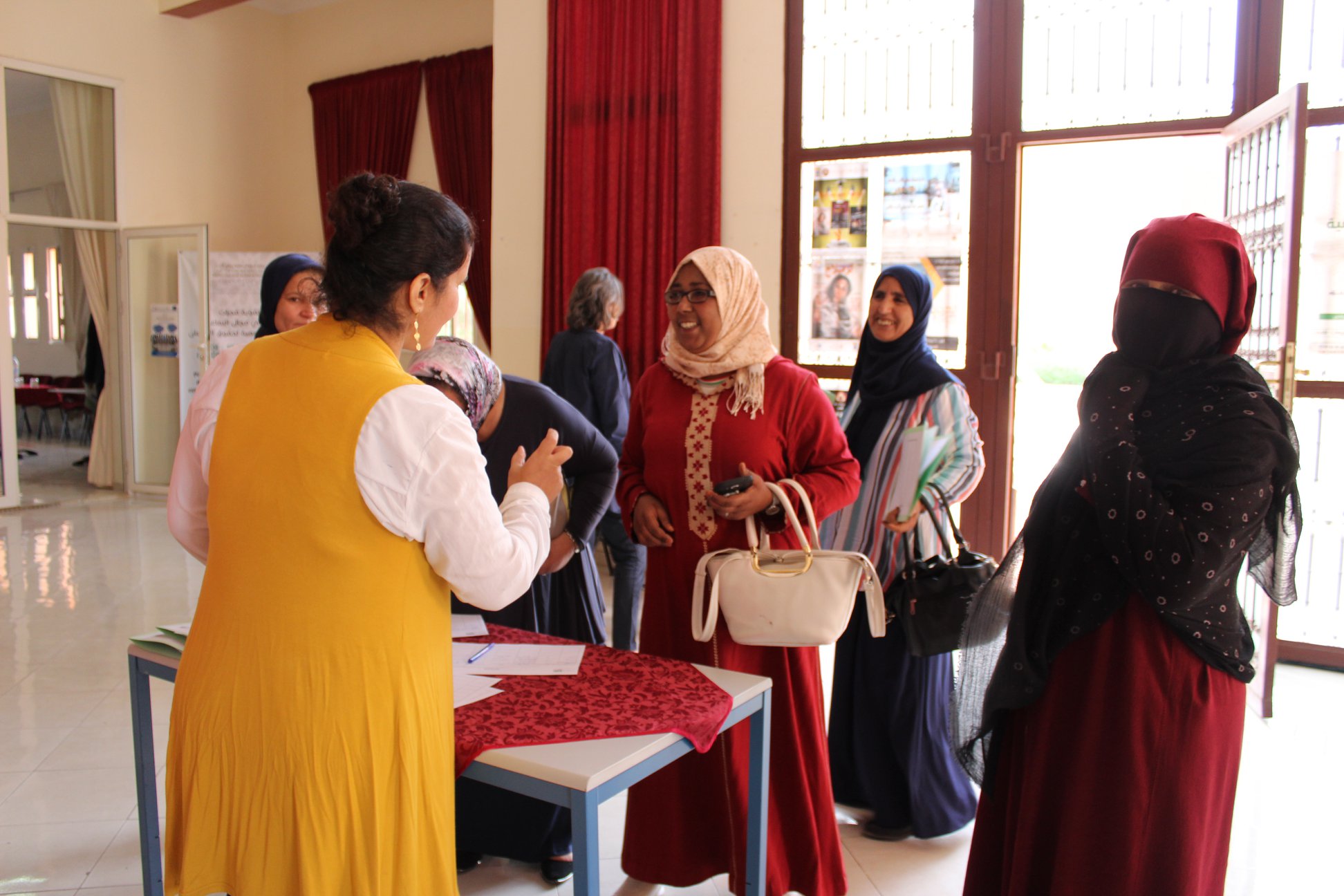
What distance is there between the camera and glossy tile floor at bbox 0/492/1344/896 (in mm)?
2361

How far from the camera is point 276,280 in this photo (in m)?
2.54

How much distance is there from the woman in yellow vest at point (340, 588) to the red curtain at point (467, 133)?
5.89 m

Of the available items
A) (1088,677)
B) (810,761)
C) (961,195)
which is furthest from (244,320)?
(1088,677)

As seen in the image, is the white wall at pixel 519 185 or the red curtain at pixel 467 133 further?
the red curtain at pixel 467 133

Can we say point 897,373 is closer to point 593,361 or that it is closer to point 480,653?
point 480,653

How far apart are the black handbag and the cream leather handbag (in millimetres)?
286

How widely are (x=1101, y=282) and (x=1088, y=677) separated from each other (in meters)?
10.4

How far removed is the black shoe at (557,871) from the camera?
91.3 inches

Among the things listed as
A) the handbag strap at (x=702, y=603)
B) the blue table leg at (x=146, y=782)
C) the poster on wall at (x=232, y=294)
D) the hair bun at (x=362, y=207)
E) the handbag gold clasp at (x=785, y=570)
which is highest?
the poster on wall at (x=232, y=294)

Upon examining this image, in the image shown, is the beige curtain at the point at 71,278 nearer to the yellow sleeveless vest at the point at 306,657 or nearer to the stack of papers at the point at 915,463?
the stack of papers at the point at 915,463

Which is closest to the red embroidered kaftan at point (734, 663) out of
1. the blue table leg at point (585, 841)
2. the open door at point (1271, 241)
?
the blue table leg at point (585, 841)

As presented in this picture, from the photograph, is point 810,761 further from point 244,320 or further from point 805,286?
point 244,320

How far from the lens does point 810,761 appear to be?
2.12 m

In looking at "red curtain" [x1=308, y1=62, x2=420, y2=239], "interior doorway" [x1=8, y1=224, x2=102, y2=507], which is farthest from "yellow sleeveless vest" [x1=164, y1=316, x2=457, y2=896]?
"interior doorway" [x1=8, y1=224, x2=102, y2=507]
